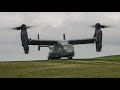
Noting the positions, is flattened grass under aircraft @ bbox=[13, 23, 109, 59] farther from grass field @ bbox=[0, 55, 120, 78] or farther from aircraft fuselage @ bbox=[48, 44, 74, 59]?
grass field @ bbox=[0, 55, 120, 78]

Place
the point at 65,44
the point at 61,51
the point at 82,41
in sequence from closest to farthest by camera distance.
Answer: the point at 65,44
the point at 61,51
the point at 82,41

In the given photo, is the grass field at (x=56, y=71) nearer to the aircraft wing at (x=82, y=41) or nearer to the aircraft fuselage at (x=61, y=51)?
the aircraft fuselage at (x=61, y=51)

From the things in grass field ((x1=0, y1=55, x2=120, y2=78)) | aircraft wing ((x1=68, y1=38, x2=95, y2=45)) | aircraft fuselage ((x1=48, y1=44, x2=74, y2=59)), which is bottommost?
grass field ((x1=0, y1=55, x2=120, y2=78))

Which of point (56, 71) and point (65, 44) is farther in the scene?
point (65, 44)

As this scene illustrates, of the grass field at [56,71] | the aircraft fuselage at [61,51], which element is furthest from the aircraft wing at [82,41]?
the grass field at [56,71]

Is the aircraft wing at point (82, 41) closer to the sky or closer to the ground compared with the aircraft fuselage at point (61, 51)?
closer to the sky

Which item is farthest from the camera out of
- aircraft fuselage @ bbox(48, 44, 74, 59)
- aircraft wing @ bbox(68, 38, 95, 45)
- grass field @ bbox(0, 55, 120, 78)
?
aircraft wing @ bbox(68, 38, 95, 45)

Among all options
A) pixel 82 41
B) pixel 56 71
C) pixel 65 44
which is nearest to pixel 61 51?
pixel 65 44

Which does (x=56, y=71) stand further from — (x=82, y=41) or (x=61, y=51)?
(x=82, y=41)

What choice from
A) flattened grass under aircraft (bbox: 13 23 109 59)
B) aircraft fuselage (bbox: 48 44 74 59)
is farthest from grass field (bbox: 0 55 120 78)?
aircraft fuselage (bbox: 48 44 74 59)
